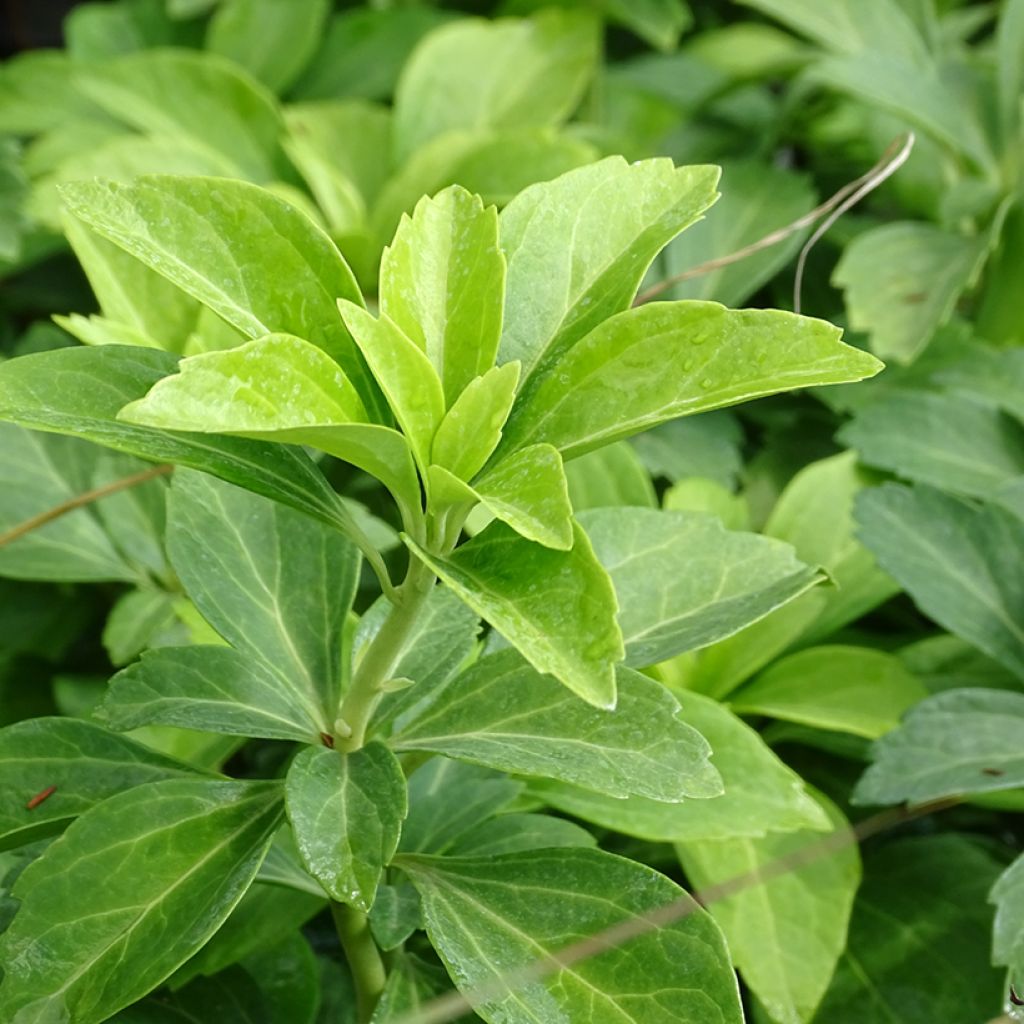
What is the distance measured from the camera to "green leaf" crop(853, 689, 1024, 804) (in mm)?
586

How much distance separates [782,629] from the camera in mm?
686

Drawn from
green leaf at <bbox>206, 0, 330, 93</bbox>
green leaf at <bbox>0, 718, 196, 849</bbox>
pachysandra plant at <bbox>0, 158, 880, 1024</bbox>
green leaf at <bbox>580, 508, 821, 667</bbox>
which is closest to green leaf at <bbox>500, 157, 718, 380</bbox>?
pachysandra plant at <bbox>0, 158, 880, 1024</bbox>

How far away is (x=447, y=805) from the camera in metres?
0.55

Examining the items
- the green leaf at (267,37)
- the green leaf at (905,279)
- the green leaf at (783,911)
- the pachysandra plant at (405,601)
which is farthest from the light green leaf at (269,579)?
the green leaf at (267,37)

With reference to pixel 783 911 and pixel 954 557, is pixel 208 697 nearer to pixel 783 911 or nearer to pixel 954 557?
pixel 783 911

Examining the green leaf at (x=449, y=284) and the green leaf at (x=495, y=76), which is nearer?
the green leaf at (x=449, y=284)

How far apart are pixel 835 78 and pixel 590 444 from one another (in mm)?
608

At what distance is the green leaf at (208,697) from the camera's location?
0.46 meters

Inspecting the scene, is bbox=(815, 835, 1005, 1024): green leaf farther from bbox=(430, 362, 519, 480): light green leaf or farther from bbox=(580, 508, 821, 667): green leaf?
bbox=(430, 362, 519, 480): light green leaf

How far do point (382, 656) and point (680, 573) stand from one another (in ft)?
0.49

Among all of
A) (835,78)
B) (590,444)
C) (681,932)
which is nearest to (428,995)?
(681,932)

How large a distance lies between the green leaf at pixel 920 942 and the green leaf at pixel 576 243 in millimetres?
397

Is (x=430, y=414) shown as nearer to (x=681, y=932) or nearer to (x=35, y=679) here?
(x=681, y=932)

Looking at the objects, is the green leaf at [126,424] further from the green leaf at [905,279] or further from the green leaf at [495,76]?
the green leaf at [495,76]
